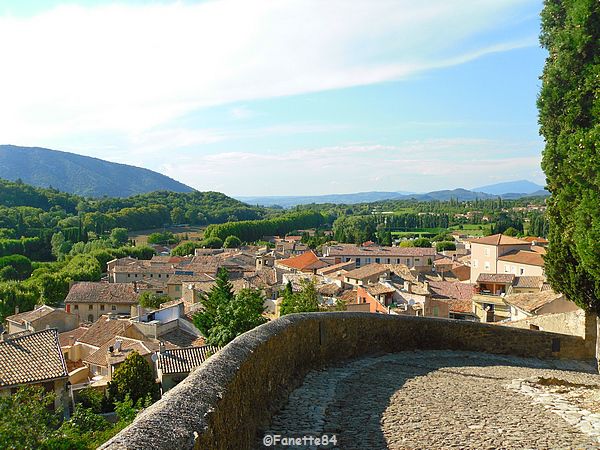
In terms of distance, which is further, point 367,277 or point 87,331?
point 367,277

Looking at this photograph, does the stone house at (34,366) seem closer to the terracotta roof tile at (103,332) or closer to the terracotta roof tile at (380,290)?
the terracotta roof tile at (103,332)

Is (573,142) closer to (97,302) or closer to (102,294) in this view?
(97,302)

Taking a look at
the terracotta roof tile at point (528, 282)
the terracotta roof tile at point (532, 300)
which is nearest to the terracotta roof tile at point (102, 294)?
the terracotta roof tile at point (528, 282)

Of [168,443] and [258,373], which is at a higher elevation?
[168,443]

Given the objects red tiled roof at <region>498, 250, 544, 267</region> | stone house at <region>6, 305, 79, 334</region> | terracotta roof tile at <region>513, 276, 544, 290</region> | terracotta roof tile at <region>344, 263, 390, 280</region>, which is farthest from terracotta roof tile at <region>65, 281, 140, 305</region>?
red tiled roof at <region>498, 250, 544, 267</region>

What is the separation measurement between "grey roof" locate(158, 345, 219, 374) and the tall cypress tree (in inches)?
613

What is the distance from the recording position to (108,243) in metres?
114

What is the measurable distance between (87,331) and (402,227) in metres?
136

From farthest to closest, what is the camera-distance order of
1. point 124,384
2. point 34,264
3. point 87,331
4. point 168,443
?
1. point 34,264
2. point 87,331
3. point 124,384
4. point 168,443

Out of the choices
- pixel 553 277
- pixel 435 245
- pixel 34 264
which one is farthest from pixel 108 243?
pixel 553 277

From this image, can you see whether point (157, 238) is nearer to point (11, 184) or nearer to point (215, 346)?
point (11, 184)

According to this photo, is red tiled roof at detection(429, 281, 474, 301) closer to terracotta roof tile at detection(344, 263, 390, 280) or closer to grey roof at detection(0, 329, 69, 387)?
terracotta roof tile at detection(344, 263, 390, 280)

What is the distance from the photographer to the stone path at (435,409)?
6.53m

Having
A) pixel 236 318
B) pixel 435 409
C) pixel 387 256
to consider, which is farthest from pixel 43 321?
pixel 387 256
